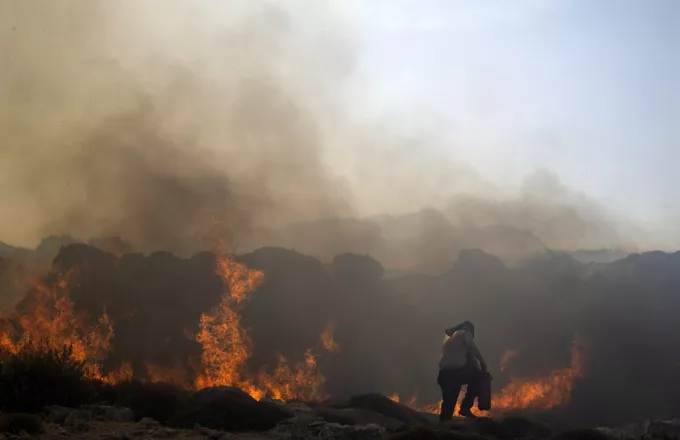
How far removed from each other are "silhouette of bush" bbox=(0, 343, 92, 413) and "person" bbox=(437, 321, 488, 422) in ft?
35.2

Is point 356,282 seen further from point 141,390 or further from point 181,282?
point 141,390

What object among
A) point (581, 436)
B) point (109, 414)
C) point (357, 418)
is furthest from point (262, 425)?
point (581, 436)

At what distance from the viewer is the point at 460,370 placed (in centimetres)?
1806

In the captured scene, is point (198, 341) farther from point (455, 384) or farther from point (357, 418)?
point (455, 384)

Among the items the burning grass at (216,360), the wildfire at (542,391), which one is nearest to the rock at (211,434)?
the burning grass at (216,360)

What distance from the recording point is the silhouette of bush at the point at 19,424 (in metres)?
10.6

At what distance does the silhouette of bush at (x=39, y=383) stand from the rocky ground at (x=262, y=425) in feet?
3.16

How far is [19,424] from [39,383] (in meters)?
4.18

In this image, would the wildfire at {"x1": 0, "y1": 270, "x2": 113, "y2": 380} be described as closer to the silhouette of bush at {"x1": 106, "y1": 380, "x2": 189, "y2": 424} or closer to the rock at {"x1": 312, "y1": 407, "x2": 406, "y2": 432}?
the silhouette of bush at {"x1": 106, "y1": 380, "x2": 189, "y2": 424}

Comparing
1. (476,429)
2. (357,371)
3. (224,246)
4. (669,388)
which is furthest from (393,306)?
(476,429)

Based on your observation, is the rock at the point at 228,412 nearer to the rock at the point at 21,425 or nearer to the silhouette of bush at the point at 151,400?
the silhouette of bush at the point at 151,400

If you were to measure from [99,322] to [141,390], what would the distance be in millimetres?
14443

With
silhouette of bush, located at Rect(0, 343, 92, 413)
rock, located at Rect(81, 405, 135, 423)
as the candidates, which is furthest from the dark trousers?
silhouette of bush, located at Rect(0, 343, 92, 413)

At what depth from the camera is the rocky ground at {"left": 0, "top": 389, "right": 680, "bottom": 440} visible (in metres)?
11.5
